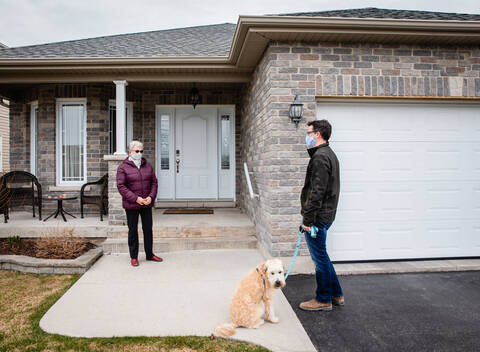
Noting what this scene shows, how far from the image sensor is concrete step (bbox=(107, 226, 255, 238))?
214 inches

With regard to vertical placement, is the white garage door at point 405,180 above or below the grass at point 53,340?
above

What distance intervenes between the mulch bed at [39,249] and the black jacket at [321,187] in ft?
11.7

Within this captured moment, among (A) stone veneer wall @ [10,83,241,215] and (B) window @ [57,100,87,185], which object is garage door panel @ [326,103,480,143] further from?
(B) window @ [57,100,87,185]

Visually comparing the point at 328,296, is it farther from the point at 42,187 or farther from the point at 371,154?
the point at 42,187

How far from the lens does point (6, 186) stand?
247 inches

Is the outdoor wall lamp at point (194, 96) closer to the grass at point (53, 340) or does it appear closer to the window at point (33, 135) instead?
the window at point (33, 135)

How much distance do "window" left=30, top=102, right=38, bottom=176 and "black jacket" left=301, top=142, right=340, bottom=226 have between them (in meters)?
6.76

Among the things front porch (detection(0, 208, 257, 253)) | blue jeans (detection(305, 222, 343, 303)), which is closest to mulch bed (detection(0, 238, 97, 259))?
front porch (detection(0, 208, 257, 253))

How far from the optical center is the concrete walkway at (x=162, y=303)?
2854mm

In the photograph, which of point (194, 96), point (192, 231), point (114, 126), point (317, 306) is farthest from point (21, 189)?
point (317, 306)

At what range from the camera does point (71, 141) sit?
283 inches

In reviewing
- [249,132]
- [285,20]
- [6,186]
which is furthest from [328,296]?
[6,186]

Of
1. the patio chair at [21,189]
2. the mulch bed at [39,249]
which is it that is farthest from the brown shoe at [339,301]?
the patio chair at [21,189]

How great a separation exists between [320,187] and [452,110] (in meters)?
3.10
